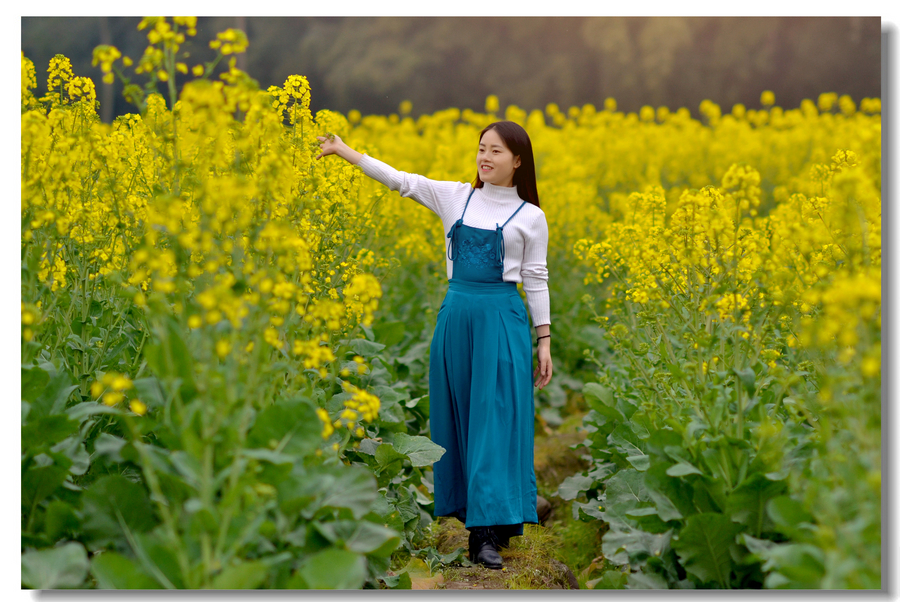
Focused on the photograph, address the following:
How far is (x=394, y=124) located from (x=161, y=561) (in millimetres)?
8523

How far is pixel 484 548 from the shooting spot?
10.7 ft

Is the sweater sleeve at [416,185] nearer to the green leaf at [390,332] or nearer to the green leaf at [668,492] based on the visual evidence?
the green leaf at [390,332]

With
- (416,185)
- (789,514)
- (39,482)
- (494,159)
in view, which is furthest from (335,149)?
(789,514)

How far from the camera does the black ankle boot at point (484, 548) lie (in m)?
3.22

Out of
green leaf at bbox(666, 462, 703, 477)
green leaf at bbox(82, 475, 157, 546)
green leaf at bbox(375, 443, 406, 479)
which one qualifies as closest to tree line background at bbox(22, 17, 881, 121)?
green leaf at bbox(82, 475, 157, 546)

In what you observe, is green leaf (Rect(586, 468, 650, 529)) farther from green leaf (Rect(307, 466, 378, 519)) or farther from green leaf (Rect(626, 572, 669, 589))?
green leaf (Rect(307, 466, 378, 519))

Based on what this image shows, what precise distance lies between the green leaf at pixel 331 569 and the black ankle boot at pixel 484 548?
3.62 ft

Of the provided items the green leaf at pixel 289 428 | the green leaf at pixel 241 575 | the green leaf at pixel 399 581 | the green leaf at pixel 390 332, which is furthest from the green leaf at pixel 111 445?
the green leaf at pixel 390 332

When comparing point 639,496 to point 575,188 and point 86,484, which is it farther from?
→ point 575,188

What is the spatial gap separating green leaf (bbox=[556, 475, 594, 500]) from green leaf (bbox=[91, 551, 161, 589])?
7.24ft

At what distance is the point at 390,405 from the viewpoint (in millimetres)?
3553

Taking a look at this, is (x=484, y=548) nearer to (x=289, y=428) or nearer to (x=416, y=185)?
(x=289, y=428)

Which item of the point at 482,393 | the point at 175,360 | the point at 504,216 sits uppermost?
the point at 504,216

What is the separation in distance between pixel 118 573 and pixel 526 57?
6.44 meters
